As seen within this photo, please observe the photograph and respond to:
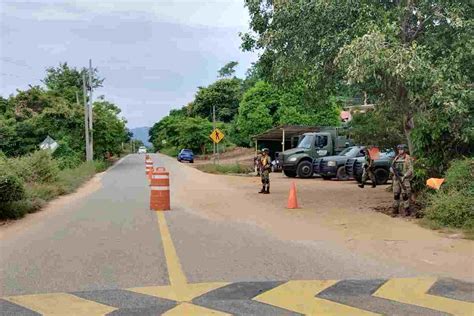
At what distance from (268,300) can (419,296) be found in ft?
5.22

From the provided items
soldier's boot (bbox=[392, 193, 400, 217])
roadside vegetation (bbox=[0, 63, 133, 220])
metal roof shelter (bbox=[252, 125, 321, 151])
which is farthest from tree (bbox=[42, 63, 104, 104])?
soldier's boot (bbox=[392, 193, 400, 217])

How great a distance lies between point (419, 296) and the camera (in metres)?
5.91

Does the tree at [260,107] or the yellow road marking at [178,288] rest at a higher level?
the tree at [260,107]

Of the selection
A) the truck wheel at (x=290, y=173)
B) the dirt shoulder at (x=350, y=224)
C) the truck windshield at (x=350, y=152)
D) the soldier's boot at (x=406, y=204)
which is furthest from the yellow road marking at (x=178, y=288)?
the truck wheel at (x=290, y=173)

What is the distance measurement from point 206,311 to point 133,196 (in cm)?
1320

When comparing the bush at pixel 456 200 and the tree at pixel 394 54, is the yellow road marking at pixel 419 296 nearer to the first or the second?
the bush at pixel 456 200

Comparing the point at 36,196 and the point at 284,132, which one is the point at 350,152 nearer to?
the point at 284,132

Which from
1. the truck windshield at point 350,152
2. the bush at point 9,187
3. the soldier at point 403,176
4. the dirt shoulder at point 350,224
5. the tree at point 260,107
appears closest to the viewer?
the dirt shoulder at point 350,224

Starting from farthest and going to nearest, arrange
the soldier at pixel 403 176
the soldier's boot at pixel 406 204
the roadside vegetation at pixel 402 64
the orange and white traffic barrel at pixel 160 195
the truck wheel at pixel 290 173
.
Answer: the truck wheel at pixel 290 173 → the orange and white traffic barrel at pixel 160 195 → the soldier's boot at pixel 406 204 → the soldier at pixel 403 176 → the roadside vegetation at pixel 402 64

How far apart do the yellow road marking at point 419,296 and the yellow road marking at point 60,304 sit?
2.86m

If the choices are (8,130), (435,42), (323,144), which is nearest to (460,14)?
(435,42)

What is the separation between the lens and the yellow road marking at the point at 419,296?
17.9 ft

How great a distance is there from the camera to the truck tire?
1131 inches

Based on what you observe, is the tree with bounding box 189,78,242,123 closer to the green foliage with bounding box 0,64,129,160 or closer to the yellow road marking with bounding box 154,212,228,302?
the green foliage with bounding box 0,64,129,160
